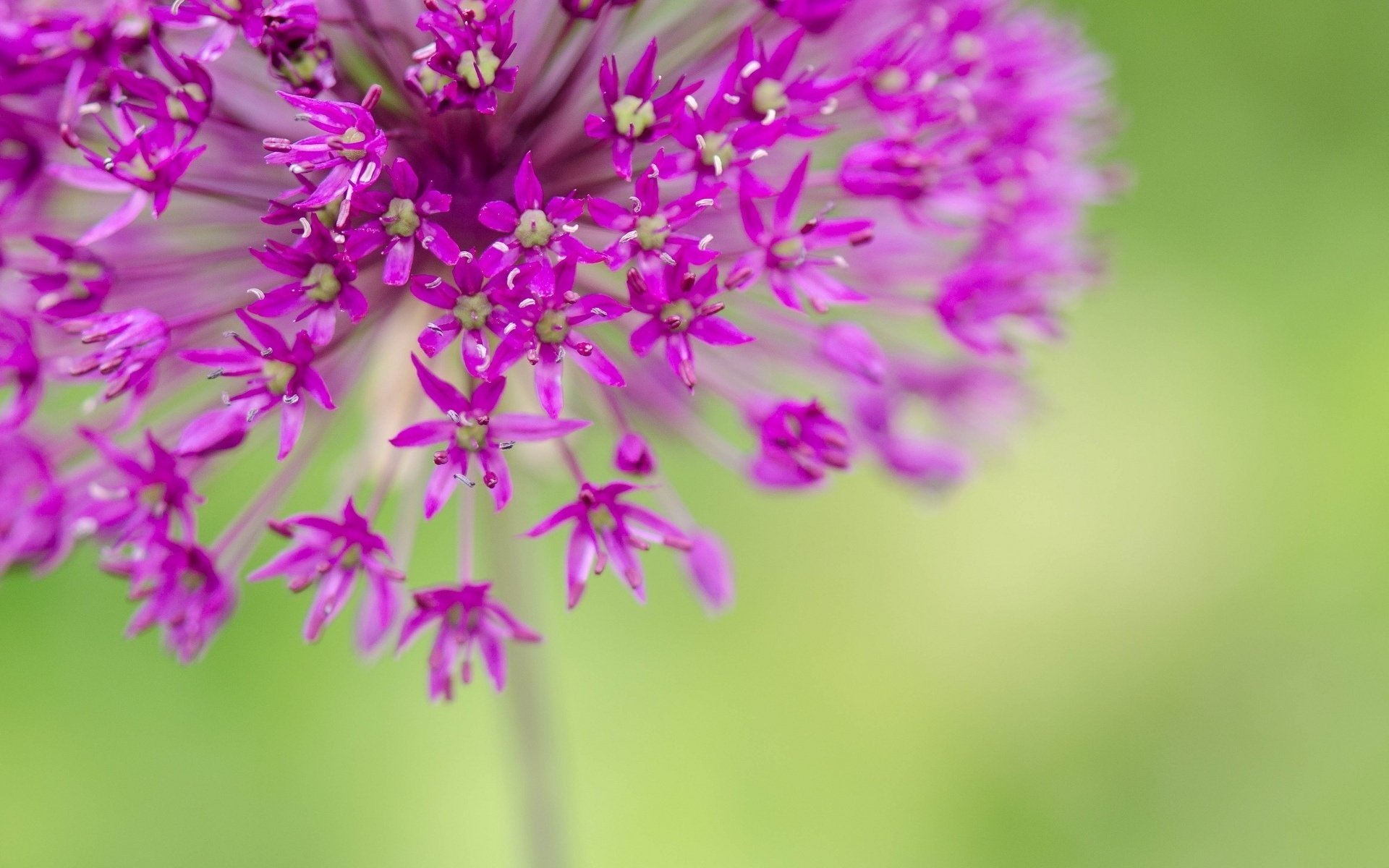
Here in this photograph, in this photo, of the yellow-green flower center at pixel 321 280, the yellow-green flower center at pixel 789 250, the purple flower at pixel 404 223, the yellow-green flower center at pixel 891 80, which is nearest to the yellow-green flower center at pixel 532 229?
the purple flower at pixel 404 223

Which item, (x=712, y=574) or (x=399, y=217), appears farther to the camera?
(x=712, y=574)

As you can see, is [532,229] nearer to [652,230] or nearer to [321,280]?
[652,230]

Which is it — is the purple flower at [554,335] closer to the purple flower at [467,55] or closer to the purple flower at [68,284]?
the purple flower at [467,55]

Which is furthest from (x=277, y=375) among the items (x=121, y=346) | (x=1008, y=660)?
(x=1008, y=660)

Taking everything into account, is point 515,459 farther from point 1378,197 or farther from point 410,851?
point 1378,197

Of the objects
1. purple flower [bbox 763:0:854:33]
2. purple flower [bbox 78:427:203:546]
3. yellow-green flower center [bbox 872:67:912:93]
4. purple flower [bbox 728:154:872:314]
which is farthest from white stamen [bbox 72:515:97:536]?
yellow-green flower center [bbox 872:67:912:93]

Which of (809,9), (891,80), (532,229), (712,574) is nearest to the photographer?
(532,229)

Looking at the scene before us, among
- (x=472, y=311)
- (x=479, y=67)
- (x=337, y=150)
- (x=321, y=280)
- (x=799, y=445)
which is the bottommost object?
(x=799, y=445)
